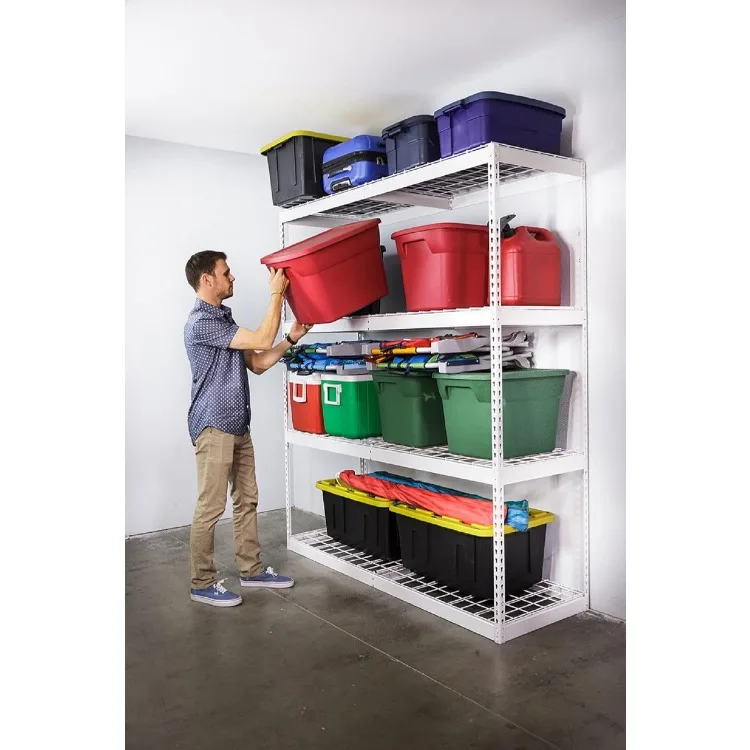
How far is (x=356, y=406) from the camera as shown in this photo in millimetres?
4230

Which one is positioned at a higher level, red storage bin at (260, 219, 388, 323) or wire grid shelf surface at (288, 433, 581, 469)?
red storage bin at (260, 219, 388, 323)

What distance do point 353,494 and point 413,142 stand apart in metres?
2.02

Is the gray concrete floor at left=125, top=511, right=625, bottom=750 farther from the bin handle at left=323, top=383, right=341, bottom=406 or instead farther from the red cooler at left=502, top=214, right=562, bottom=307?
the red cooler at left=502, top=214, right=562, bottom=307

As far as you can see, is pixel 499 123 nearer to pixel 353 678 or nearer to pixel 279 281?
pixel 279 281

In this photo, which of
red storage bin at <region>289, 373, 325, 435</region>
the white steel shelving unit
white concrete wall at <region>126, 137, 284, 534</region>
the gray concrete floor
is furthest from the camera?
white concrete wall at <region>126, 137, 284, 534</region>

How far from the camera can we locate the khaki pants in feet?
12.4

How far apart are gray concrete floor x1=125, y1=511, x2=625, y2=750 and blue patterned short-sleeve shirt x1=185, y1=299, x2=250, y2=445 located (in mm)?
953

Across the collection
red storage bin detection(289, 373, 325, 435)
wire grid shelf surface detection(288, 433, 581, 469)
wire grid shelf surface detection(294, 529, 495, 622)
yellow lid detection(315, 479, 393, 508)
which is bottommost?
wire grid shelf surface detection(294, 529, 495, 622)

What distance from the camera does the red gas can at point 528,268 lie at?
333 cm

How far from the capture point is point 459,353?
12.0 ft

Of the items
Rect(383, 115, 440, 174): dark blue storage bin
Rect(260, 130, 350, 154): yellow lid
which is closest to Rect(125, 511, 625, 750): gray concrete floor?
Rect(383, 115, 440, 174): dark blue storage bin
